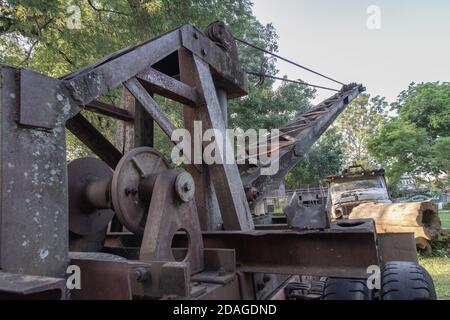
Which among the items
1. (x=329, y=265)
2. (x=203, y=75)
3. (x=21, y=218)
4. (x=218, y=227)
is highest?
(x=203, y=75)

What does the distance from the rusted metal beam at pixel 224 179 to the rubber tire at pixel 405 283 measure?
1.00 meters

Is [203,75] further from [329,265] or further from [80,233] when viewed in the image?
[329,265]

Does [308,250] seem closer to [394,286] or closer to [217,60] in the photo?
[394,286]

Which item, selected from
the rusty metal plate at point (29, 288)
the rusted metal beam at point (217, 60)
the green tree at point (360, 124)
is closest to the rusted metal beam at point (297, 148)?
the rusted metal beam at point (217, 60)

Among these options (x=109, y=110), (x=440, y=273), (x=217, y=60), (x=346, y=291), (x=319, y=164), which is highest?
(x=319, y=164)

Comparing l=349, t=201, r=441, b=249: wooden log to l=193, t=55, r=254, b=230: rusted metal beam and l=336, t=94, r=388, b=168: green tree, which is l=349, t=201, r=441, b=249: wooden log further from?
l=336, t=94, r=388, b=168: green tree

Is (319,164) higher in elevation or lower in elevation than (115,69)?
higher

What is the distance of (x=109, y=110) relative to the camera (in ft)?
9.68

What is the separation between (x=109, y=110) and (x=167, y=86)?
66 cm

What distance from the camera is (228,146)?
283cm

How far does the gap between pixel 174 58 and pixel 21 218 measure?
221 cm

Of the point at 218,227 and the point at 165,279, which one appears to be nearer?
the point at 165,279

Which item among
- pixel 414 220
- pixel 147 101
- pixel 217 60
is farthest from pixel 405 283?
pixel 414 220
